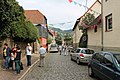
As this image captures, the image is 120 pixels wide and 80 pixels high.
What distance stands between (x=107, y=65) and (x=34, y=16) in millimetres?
54232

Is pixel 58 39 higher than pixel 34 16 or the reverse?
the reverse

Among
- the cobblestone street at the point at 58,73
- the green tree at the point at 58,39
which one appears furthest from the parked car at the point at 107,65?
the green tree at the point at 58,39

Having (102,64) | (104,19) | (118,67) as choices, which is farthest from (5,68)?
(104,19)

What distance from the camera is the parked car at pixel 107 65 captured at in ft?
29.7

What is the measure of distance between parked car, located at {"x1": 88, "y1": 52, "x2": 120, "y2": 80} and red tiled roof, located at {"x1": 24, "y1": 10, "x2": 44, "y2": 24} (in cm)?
4921

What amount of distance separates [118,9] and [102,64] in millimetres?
9144

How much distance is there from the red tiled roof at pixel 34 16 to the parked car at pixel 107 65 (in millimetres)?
49208

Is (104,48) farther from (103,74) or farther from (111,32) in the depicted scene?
(103,74)

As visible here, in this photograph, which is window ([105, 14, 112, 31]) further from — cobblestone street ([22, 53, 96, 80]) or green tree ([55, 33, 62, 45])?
green tree ([55, 33, 62, 45])

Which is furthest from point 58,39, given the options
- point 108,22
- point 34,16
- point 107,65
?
point 107,65

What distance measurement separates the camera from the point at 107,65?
31.8 feet

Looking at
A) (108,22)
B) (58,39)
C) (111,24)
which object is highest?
(108,22)

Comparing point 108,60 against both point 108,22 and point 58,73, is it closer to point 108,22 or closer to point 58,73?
point 58,73

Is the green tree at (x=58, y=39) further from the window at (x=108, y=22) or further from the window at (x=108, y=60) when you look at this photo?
the window at (x=108, y=60)
